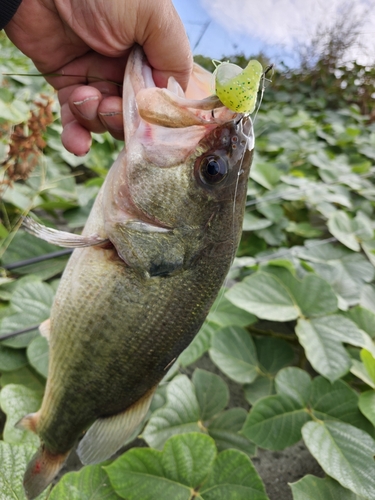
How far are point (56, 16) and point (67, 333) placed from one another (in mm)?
934

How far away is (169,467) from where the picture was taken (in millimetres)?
1170

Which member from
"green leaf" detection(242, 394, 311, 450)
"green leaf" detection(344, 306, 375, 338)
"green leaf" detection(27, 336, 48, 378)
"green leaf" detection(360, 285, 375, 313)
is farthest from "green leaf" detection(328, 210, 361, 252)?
"green leaf" detection(27, 336, 48, 378)

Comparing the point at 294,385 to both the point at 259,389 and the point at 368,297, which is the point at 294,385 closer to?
the point at 259,389

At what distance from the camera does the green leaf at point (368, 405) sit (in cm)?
137

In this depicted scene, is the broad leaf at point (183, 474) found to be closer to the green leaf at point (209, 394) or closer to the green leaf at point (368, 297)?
the green leaf at point (209, 394)

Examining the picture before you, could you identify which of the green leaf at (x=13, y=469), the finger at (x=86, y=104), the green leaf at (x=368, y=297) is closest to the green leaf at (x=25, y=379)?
the green leaf at (x=13, y=469)

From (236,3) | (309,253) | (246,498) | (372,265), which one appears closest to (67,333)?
(246,498)

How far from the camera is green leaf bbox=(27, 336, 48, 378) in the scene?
1.40m

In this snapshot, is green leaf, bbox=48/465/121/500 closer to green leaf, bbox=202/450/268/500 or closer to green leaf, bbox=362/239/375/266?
green leaf, bbox=202/450/268/500

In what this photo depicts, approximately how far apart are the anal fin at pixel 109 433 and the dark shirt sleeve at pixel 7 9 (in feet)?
3.63

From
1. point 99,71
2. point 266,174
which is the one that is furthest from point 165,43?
point 266,174

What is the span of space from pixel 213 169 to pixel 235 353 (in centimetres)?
95

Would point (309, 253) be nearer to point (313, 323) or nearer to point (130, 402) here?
point (313, 323)

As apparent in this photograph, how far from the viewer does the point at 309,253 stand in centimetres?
221
